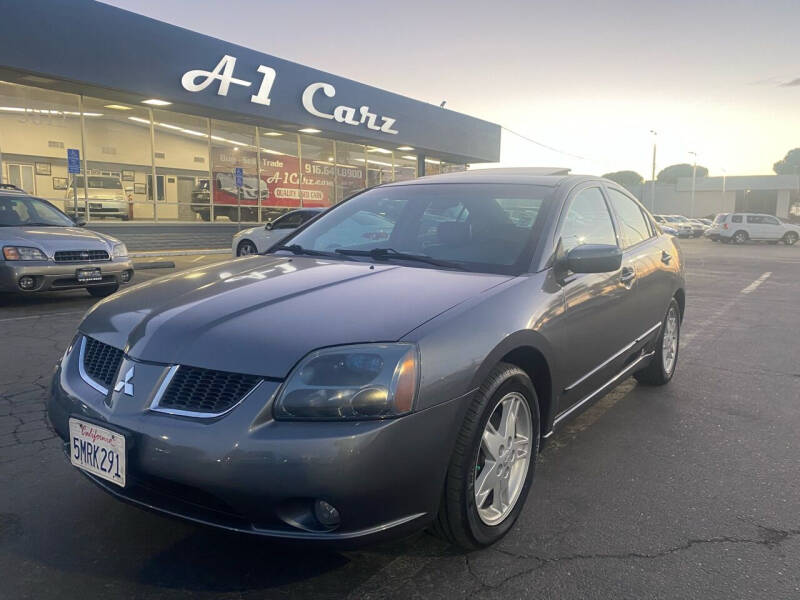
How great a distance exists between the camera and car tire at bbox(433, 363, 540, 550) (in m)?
2.31

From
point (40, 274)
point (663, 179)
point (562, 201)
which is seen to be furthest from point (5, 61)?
point (663, 179)

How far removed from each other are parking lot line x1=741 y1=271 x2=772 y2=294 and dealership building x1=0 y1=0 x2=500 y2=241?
1334 cm

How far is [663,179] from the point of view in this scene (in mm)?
119500

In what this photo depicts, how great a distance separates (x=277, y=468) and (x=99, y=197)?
17252 mm

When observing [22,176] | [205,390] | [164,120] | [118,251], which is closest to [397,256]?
[205,390]

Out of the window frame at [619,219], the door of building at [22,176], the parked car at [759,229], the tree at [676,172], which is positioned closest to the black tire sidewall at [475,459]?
the window frame at [619,219]

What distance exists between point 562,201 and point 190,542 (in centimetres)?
247

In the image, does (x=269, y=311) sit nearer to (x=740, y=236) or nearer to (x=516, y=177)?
(x=516, y=177)

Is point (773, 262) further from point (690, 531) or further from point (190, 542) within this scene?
point (190, 542)

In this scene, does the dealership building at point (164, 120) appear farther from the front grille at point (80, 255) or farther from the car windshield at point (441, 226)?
the car windshield at point (441, 226)

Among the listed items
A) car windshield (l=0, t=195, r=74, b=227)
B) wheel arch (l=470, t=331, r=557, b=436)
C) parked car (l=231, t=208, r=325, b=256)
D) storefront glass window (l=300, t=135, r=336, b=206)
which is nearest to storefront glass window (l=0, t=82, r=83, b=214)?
parked car (l=231, t=208, r=325, b=256)

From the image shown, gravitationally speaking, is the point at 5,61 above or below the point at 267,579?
above

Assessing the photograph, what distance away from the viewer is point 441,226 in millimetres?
3529

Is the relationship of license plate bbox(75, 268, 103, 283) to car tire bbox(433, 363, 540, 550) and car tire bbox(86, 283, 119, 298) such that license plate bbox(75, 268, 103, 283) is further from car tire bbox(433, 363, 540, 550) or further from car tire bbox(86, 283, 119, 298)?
car tire bbox(433, 363, 540, 550)
